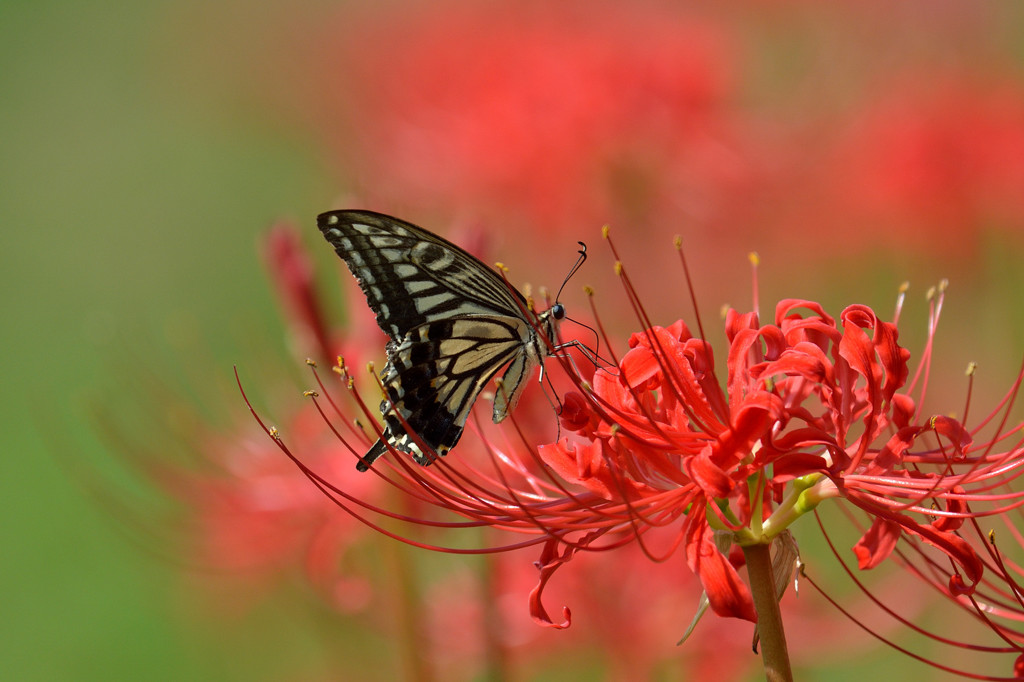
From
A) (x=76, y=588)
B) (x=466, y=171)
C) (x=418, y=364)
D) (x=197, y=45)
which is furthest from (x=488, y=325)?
(x=197, y=45)

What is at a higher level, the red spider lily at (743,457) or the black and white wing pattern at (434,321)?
the black and white wing pattern at (434,321)

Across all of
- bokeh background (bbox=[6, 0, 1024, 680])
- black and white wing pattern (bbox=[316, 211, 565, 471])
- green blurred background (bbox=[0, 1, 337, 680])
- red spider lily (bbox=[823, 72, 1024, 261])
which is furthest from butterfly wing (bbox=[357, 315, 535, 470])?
red spider lily (bbox=[823, 72, 1024, 261])

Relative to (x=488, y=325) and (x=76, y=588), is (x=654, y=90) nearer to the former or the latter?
(x=488, y=325)

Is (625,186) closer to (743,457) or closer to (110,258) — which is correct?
(743,457)

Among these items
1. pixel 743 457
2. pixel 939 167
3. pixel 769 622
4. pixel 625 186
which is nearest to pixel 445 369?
pixel 743 457

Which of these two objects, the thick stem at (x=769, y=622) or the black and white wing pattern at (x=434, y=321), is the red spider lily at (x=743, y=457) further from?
the black and white wing pattern at (x=434, y=321)

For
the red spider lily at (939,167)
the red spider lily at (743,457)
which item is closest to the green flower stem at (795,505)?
the red spider lily at (743,457)
